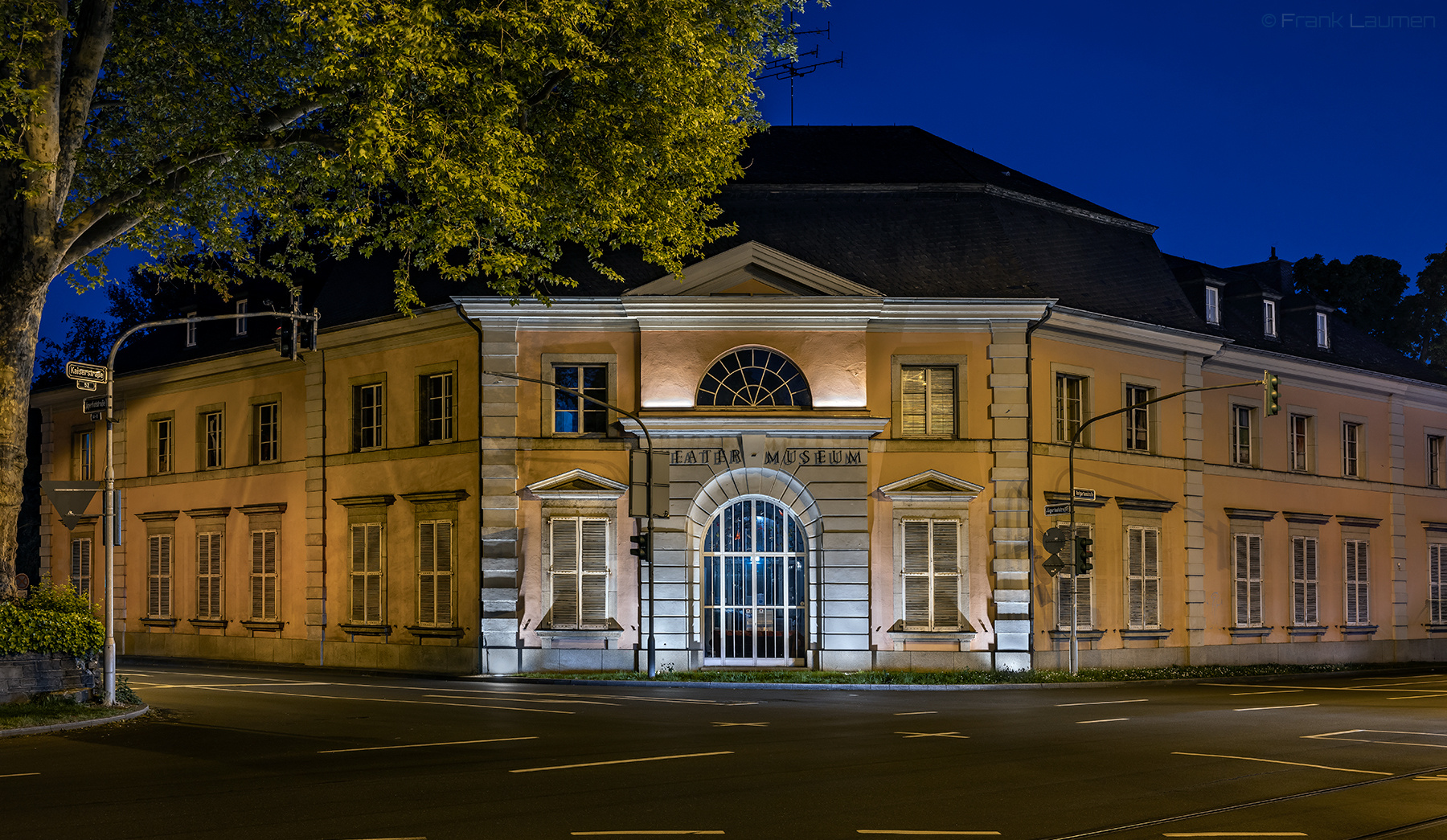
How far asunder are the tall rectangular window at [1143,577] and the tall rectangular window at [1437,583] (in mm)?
12811

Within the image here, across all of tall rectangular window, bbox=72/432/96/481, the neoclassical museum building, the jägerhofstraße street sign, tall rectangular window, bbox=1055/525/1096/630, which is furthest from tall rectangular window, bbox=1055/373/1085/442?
tall rectangular window, bbox=72/432/96/481

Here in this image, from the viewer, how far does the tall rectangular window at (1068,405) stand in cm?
3244

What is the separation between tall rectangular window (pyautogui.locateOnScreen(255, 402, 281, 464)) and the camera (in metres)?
37.2

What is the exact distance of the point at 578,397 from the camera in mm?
31141

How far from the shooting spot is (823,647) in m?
29.9

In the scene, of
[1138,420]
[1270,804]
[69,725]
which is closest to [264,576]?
[69,725]

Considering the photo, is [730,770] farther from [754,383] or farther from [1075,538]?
[1075,538]

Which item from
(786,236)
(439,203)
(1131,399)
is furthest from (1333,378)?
(439,203)

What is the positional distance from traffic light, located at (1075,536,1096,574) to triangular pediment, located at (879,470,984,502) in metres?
2.56

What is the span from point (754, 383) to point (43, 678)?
51.3ft

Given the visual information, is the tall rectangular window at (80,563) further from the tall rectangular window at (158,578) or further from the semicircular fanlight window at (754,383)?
the semicircular fanlight window at (754,383)

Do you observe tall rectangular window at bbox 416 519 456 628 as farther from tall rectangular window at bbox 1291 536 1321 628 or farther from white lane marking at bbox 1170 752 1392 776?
tall rectangular window at bbox 1291 536 1321 628

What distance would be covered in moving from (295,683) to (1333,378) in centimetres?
2894

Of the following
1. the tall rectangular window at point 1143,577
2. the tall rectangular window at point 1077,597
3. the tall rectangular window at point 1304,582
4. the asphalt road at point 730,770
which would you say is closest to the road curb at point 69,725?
the asphalt road at point 730,770
